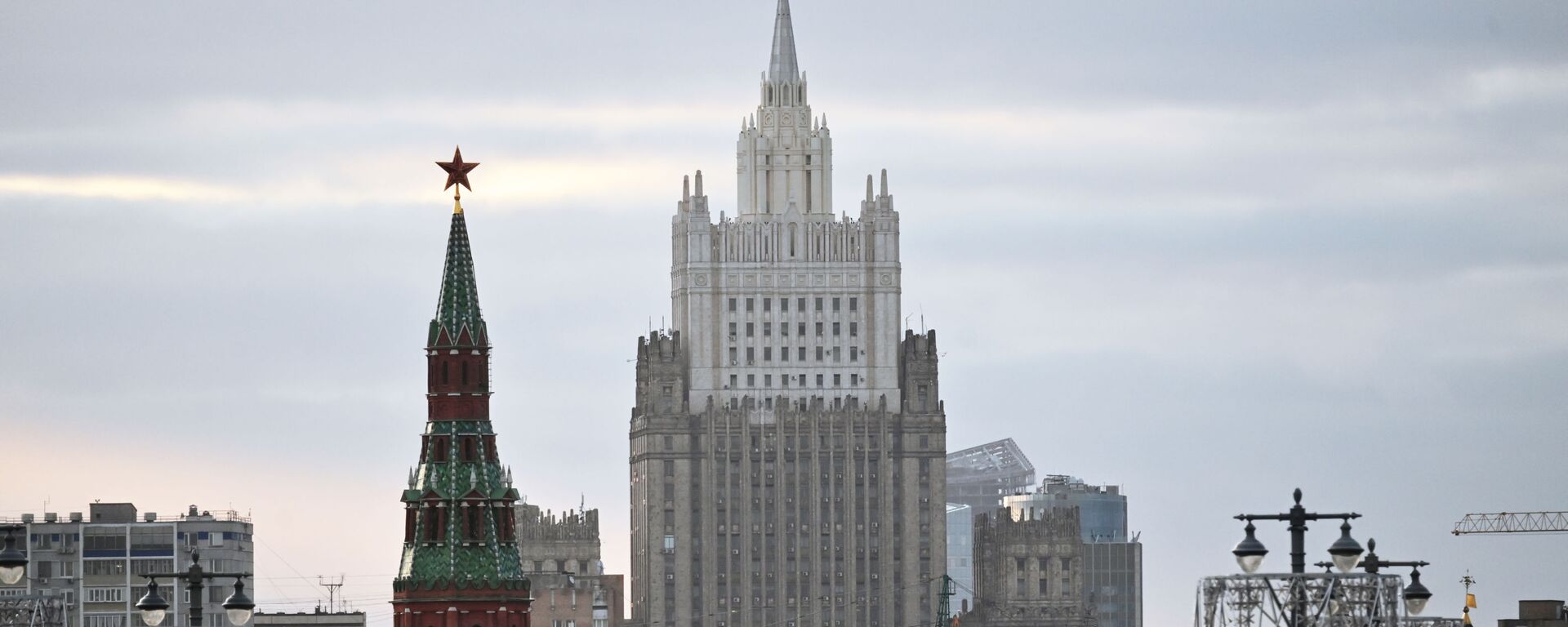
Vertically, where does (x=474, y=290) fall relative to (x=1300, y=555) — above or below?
above

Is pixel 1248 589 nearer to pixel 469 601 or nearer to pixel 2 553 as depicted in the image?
pixel 2 553

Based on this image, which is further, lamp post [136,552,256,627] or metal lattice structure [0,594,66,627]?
metal lattice structure [0,594,66,627]

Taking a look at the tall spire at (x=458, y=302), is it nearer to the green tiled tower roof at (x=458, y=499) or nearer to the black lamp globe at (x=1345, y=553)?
the green tiled tower roof at (x=458, y=499)

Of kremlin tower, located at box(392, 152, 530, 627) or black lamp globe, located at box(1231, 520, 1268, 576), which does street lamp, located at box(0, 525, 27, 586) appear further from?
kremlin tower, located at box(392, 152, 530, 627)

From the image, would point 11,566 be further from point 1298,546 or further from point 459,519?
point 459,519

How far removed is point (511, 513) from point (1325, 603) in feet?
237

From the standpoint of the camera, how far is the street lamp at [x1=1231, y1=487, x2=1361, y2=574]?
4323 inches

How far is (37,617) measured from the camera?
128 metres

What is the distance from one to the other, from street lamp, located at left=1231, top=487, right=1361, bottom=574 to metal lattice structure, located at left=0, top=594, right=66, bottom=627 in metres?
35.1

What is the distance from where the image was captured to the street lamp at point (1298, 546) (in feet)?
360

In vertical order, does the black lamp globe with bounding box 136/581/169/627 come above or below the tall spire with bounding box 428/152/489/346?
below

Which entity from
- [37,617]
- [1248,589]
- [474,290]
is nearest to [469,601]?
[474,290]

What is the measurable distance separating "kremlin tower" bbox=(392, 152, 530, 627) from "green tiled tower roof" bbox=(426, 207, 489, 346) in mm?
960

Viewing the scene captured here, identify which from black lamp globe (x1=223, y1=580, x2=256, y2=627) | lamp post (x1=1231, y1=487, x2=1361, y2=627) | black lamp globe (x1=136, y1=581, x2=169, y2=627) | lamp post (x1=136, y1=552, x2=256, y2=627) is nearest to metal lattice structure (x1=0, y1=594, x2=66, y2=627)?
black lamp globe (x1=136, y1=581, x2=169, y2=627)
